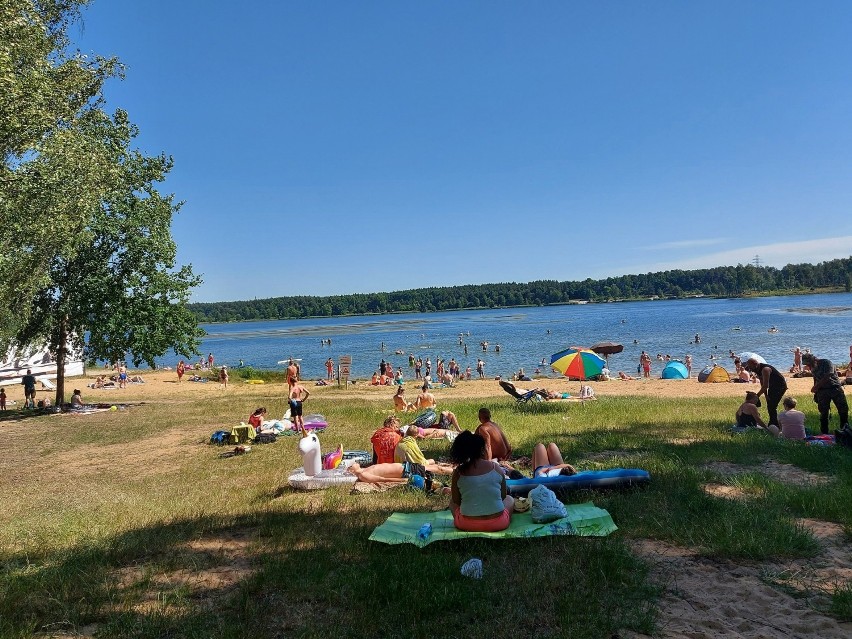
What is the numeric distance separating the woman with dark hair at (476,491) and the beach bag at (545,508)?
285 millimetres

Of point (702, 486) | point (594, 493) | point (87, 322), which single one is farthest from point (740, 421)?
point (87, 322)

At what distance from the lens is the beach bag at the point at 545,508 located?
560 cm

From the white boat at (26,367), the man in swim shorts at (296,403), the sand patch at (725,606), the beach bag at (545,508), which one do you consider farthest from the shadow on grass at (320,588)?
the white boat at (26,367)

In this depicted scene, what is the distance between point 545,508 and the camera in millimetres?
5629

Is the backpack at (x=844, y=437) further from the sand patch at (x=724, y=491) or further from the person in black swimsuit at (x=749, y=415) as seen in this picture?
the sand patch at (x=724, y=491)

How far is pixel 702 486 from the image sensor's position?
262 inches

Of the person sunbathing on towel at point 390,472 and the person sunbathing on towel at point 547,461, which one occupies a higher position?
the person sunbathing on towel at point 547,461

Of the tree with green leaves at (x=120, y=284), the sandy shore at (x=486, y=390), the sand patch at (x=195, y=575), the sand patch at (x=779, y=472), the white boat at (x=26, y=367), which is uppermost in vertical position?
the tree with green leaves at (x=120, y=284)

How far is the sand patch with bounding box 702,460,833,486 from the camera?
682cm

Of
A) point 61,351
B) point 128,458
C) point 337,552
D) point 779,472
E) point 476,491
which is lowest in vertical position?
point 128,458

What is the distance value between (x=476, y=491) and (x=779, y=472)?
14.9ft

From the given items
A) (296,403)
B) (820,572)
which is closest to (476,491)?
(820,572)

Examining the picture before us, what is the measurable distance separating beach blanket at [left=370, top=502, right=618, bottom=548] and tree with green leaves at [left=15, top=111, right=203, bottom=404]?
1664cm

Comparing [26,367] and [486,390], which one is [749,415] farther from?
[26,367]
